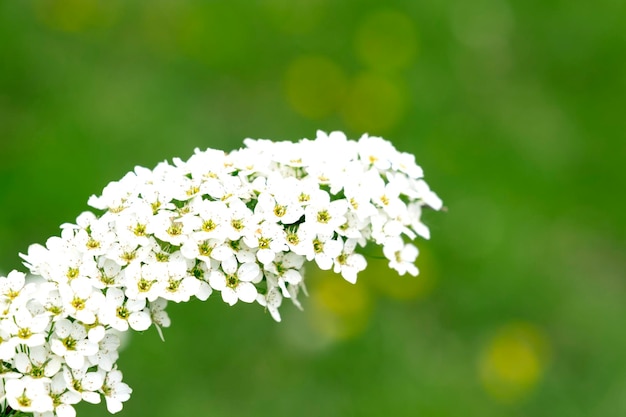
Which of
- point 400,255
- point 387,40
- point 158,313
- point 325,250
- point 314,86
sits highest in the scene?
point 387,40

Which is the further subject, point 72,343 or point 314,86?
point 314,86

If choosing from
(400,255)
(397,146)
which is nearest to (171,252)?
(400,255)

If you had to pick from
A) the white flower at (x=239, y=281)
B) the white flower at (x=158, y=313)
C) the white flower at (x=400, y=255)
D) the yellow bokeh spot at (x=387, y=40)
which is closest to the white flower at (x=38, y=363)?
the white flower at (x=158, y=313)

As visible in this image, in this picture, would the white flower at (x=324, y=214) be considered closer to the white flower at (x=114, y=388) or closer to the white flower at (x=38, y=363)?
the white flower at (x=114, y=388)

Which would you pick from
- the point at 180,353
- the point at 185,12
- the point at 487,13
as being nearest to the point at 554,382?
the point at 180,353

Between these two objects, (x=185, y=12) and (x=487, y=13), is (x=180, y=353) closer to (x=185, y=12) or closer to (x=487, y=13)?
(x=185, y=12)

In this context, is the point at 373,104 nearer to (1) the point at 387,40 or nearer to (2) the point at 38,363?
(1) the point at 387,40

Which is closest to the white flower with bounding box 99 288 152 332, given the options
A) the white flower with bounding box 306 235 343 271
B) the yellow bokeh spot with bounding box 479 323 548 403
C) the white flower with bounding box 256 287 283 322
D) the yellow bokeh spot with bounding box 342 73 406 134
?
the white flower with bounding box 256 287 283 322
